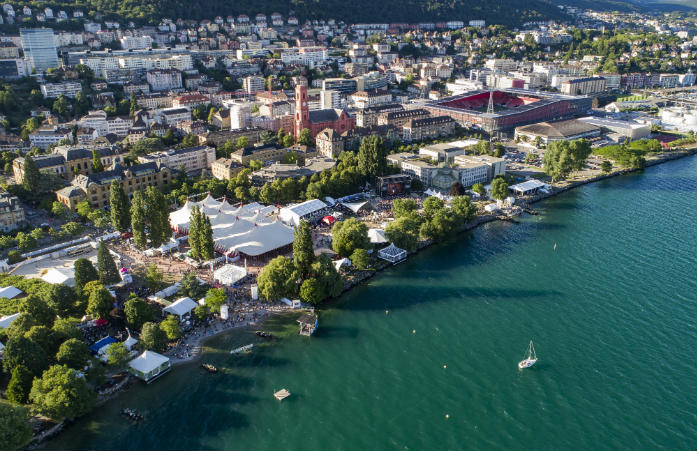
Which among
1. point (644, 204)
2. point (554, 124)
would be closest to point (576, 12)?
point (554, 124)

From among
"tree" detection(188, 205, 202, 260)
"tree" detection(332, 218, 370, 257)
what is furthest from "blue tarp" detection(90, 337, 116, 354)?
"tree" detection(332, 218, 370, 257)

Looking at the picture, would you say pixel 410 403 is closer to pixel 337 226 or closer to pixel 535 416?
pixel 535 416

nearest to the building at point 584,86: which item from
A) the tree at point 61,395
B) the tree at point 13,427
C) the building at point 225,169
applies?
the building at point 225,169

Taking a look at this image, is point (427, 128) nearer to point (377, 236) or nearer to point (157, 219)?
point (377, 236)

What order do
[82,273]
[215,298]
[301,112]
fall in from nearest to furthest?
[215,298] → [82,273] → [301,112]

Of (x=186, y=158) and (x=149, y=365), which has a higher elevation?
(x=186, y=158)

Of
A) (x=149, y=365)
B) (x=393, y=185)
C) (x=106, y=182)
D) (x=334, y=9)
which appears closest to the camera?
(x=149, y=365)

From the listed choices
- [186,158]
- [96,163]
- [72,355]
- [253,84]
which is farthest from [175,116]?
[72,355]

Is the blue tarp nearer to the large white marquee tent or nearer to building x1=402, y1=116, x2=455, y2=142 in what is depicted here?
the large white marquee tent
